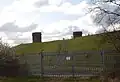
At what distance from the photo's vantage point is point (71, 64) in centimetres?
3253

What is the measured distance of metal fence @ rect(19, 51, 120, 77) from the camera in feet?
85.4

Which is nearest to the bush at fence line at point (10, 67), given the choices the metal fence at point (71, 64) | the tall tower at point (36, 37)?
the metal fence at point (71, 64)

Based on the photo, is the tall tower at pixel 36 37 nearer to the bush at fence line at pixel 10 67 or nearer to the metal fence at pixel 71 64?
the metal fence at pixel 71 64

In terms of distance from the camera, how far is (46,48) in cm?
7162

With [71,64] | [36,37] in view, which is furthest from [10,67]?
[36,37]

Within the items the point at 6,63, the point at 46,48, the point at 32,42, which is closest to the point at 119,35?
the point at 6,63

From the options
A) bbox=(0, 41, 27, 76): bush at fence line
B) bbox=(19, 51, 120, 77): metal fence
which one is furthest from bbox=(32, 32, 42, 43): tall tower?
bbox=(0, 41, 27, 76): bush at fence line

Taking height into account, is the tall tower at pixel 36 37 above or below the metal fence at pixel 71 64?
above

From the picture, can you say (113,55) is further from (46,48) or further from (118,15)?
(46,48)

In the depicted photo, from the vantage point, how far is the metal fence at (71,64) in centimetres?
2603

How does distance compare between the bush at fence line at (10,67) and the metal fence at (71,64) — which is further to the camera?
the bush at fence line at (10,67)

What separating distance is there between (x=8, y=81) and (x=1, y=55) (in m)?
7.47

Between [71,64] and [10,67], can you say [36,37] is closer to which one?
[71,64]

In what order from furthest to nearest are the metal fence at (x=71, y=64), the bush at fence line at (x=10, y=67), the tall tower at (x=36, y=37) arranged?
the tall tower at (x=36, y=37) → the bush at fence line at (x=10, y=67) → the metal fence at (x=71, y=64)
